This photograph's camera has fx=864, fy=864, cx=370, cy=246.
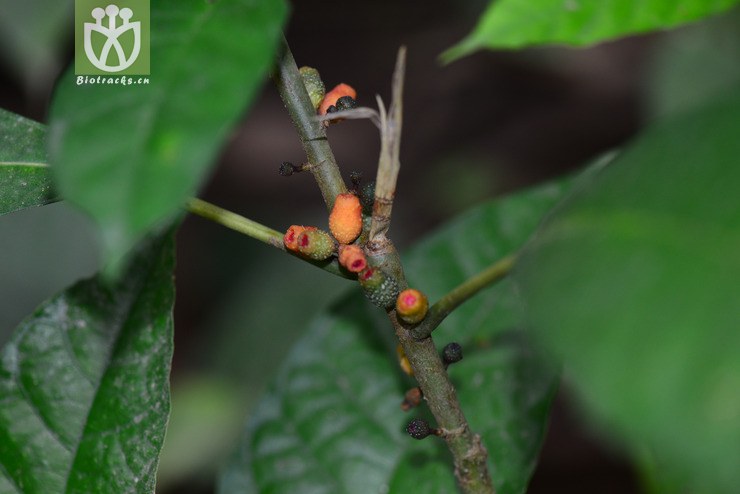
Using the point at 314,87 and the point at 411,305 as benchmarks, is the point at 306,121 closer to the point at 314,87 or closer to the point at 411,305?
the point at 314,87

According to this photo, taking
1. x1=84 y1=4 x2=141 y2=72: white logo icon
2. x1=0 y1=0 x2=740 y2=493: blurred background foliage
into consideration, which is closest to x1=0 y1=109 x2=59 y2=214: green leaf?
x1=84 y1=4 x2=141 y2=72: white logo icon

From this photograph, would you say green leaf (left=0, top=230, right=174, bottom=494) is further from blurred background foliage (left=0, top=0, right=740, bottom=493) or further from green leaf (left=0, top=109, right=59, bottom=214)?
blurred background foliage (left=0, top=0, right=740, bottom=493)

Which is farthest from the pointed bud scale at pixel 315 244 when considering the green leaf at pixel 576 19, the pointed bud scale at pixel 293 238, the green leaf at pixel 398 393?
the green leaf at pixel 398 393

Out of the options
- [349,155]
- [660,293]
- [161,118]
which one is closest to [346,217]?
[161,118]

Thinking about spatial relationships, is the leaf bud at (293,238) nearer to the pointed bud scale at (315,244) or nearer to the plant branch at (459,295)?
the pointed bud scale at (315,244)

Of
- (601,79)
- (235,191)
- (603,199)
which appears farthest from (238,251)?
(603,199)

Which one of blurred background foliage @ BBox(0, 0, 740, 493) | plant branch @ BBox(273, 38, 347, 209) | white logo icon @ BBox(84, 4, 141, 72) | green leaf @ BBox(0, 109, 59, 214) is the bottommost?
blurred background foliage @ BBox(0, 0, 740, 493)

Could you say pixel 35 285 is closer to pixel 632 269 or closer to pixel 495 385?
pixel 495 385
